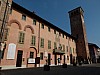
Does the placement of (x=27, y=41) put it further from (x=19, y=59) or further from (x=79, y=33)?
(x=79, y=33)

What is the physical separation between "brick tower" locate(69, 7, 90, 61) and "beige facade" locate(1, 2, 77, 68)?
1351 cm

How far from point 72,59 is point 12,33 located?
71.0 feet

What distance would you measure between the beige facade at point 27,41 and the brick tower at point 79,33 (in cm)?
1351

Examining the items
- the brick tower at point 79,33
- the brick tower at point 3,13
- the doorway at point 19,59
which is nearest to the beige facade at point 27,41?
the doorway at point 19,59

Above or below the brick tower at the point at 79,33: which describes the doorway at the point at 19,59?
below

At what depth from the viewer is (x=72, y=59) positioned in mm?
30641

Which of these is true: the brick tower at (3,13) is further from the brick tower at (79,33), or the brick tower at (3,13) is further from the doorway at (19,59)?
the brick tower at (79,33)

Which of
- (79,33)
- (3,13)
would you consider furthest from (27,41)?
(79,33)

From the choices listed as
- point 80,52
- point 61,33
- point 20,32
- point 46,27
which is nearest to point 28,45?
point 20,32

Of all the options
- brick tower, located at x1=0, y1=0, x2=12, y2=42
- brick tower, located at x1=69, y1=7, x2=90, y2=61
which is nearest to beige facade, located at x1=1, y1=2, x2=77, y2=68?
brick tower, located at x1=0, y1=0, x2=12, y2=42

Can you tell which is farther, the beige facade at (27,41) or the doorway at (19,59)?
the doorway at (19,59)

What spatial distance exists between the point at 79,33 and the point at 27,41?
79.9 feet

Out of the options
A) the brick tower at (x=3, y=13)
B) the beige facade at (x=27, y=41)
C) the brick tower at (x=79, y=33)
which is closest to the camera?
the brick tower at (x=3, y=13)

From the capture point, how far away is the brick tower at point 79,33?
113ft
